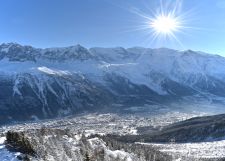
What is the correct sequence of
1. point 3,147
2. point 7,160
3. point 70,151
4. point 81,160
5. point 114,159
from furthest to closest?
1. point 114,159
2. point 70,151
3. point 81,160
4. point 3,147
5. point 7,160

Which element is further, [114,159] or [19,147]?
[114,159]

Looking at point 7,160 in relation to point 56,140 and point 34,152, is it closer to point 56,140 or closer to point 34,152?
point 34,152

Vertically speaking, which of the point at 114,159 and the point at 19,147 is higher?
the point at 19,147

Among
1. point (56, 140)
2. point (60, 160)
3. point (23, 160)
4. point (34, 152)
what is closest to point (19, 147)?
point (34, 152)

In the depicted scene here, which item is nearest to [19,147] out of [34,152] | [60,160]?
[34,152]

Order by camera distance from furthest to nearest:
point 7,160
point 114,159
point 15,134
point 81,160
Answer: point 114,159 → point 81,160 → point 15,134 → point 7,160

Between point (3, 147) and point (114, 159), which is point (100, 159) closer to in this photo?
point (114, 159)

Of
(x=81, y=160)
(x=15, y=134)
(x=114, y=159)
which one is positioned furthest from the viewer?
(x=114, y=159)

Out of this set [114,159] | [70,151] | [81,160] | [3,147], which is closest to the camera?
[3,147]

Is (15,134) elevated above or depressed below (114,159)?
above
